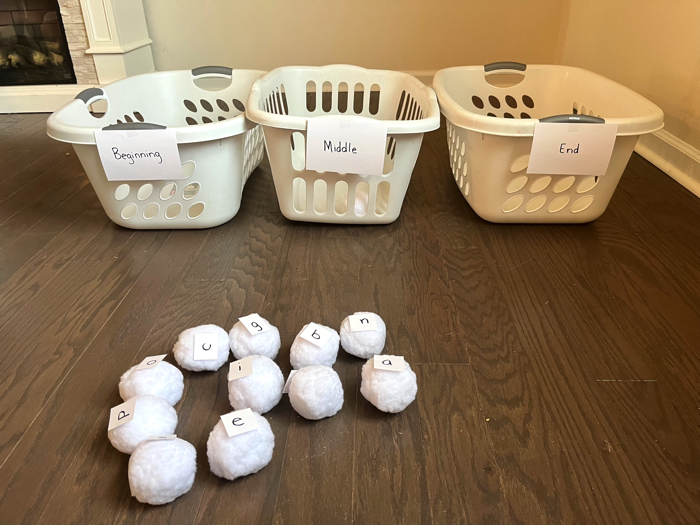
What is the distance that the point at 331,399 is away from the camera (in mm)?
717

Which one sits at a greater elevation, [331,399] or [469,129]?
[469,129]

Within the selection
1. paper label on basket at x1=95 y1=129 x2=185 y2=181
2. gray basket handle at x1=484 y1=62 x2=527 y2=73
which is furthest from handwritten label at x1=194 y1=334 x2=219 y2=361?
gray basket handle at x1=484 y1=62 x2=527 y2=73

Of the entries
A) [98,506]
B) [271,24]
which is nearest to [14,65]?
[271,24]

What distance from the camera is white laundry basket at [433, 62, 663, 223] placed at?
42.1 inches

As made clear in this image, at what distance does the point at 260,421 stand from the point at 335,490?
132 millimetres

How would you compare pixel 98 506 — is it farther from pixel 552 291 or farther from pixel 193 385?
pixel 552 291

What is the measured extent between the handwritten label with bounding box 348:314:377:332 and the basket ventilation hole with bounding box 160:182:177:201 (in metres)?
0.59

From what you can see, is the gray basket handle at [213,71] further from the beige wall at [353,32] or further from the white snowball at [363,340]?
the white snowball at [363,340]

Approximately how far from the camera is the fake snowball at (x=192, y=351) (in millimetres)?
807

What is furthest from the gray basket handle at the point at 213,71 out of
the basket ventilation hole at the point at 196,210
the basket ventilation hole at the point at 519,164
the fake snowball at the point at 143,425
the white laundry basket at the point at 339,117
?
the fake snowball at the point at 143,425

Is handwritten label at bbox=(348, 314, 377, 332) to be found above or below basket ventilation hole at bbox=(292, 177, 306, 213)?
above

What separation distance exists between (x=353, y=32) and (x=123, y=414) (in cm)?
197

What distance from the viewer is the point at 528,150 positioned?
1.10 m

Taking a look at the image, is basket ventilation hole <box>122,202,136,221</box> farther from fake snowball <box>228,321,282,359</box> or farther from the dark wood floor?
fake snowball <box>228,321,282,359</box>
